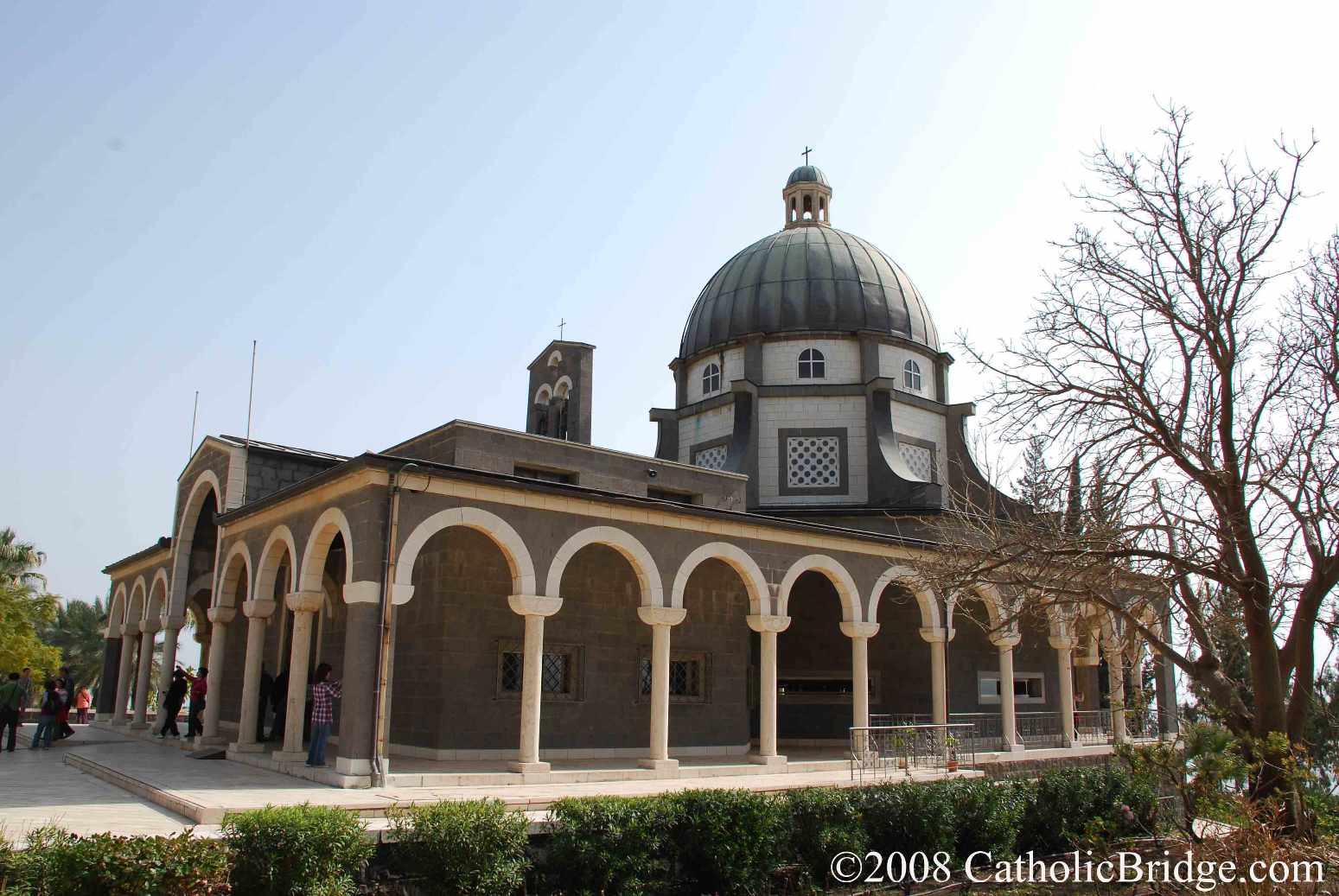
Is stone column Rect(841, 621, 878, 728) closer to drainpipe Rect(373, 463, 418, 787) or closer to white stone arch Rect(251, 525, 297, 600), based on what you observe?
drainpipe Rect(373, 463, 418, 787)

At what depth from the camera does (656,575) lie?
1702 centimetres

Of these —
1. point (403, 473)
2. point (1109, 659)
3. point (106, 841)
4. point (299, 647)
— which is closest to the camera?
point (106, 841)

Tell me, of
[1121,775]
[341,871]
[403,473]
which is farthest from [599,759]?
[341,871]

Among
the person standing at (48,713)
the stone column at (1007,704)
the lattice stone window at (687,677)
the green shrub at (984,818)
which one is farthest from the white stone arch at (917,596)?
the person standing at (48,713)

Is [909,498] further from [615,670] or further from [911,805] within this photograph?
[911,805]

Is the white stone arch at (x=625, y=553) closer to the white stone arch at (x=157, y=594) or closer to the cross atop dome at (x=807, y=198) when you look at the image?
the white stone arch at (x=157, y=594)

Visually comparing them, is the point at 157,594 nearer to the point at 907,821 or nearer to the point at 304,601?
the point at 304,601

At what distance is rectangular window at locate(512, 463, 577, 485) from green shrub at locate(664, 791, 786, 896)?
9.58 metres

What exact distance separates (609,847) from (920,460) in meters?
19.3

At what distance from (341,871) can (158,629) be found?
1842 centimetres

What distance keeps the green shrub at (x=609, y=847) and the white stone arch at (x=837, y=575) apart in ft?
29.9

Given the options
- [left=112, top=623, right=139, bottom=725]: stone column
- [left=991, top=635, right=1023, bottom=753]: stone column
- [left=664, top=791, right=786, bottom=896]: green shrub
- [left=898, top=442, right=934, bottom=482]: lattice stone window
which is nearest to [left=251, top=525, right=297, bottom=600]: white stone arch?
[left=664, top=791, right=786, bottom=896]: green shrub

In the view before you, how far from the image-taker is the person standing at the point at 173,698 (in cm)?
2097

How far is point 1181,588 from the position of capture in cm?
1264
